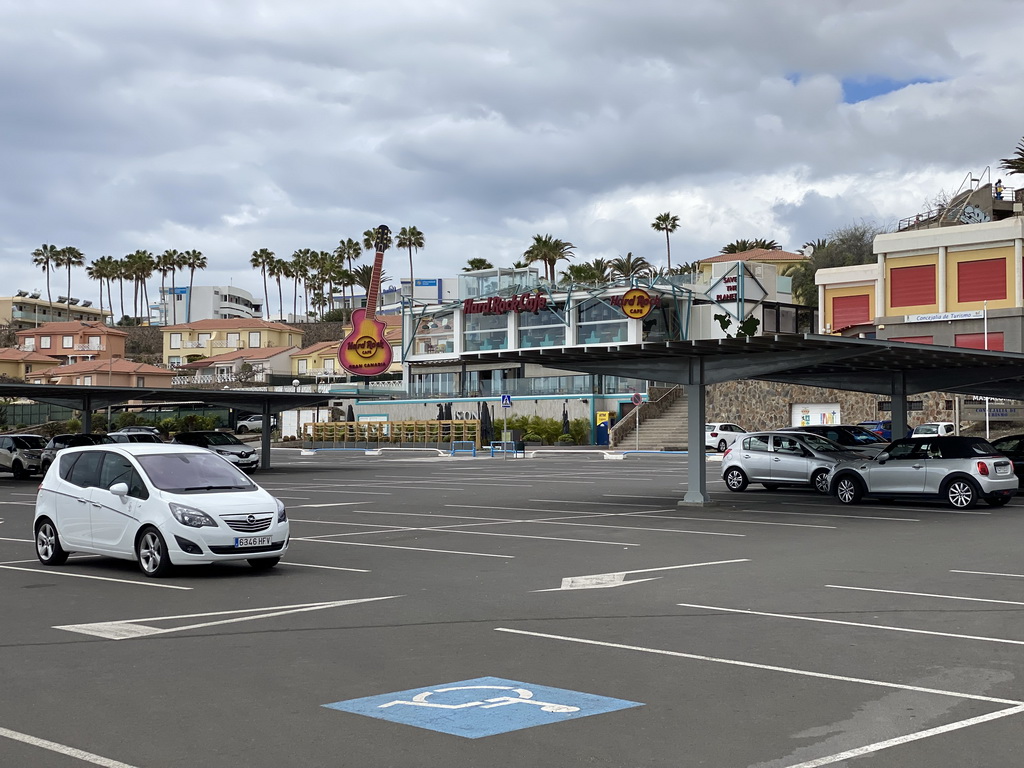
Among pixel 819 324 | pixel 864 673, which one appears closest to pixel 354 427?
pixel 819 324

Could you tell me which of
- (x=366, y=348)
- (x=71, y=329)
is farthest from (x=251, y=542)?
(x=71, y=329)

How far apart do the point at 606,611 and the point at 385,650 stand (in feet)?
9.20

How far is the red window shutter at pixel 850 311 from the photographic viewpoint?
67625 millimetres

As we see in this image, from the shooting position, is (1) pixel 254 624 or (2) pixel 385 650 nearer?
(2) pixel 385 650

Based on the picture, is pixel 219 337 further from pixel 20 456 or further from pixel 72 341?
pixel 20 456

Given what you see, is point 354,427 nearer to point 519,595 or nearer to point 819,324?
point 819,324

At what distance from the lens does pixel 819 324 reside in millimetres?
72125

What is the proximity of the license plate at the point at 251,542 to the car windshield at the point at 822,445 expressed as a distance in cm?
1725

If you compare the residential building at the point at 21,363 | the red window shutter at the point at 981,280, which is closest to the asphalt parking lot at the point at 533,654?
the red window shutter at the point at 981,280

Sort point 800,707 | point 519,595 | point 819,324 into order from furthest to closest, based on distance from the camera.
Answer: point 819,324 → point 519,595 → point 800,707

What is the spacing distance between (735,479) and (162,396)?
25.0 m

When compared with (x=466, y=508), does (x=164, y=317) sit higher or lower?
higher

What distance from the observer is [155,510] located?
13.5 m

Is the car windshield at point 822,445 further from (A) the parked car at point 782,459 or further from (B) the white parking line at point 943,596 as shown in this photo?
(B) the white parking line at point 943,596
